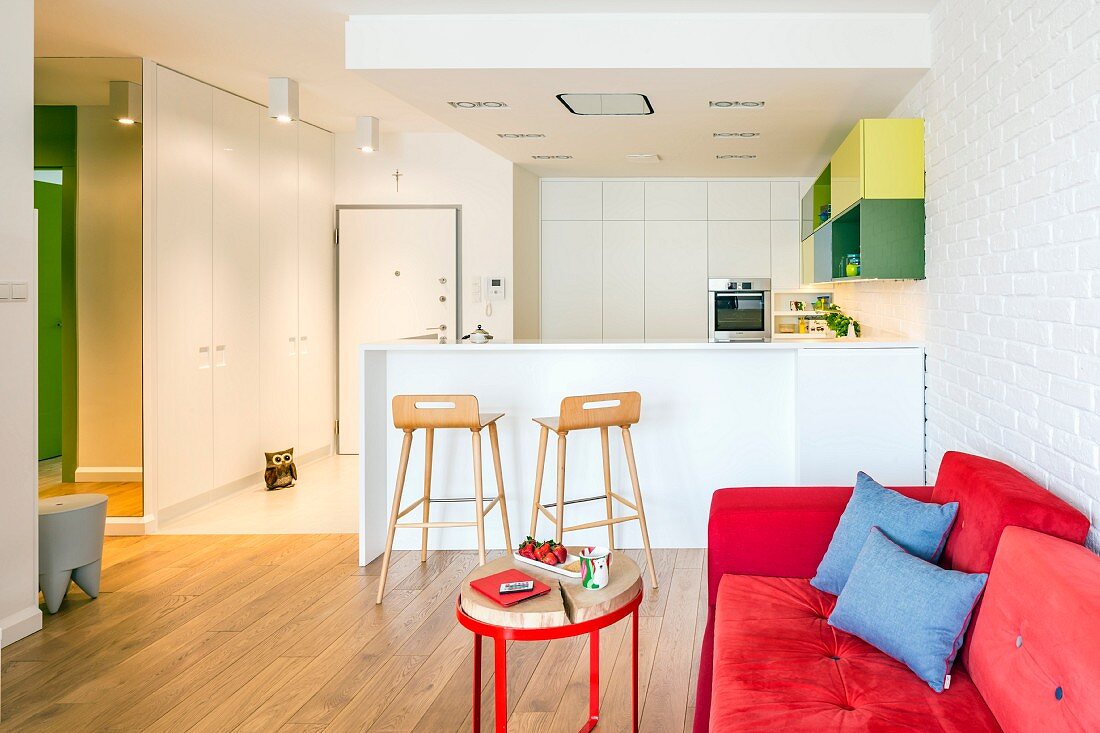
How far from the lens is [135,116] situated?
187 inches

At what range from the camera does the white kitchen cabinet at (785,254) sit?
724cm

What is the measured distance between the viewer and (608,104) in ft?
14.9

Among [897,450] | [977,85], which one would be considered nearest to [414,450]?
[897,450]

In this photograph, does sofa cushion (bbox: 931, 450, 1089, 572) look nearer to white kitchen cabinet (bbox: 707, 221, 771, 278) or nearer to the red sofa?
the red sofa

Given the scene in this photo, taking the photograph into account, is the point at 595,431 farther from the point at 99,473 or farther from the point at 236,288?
the point at 99,473

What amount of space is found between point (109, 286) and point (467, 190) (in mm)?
2843

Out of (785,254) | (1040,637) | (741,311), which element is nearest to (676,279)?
(785,254)

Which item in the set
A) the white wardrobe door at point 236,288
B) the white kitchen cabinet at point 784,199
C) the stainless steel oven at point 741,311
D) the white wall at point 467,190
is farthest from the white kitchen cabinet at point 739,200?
the white wardrobe door at point 236,288

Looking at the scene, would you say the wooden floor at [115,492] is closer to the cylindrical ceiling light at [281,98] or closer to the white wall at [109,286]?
the white wall at [109,286]

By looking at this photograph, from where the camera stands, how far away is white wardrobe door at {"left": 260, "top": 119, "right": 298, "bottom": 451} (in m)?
5.99

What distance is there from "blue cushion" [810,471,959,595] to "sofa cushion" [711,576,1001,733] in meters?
0.12

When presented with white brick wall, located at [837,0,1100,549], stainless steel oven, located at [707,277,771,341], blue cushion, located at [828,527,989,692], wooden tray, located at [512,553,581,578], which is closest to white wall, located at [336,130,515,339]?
stainless steel oven, located at [707,277,771,341]

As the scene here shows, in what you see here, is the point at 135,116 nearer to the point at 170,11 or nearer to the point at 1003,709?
the point at 170,11

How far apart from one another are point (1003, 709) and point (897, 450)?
2.37 m
